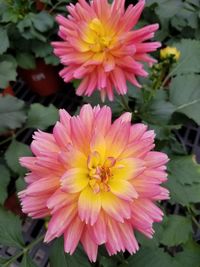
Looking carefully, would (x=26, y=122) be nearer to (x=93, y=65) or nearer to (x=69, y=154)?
(x=93, y=65)

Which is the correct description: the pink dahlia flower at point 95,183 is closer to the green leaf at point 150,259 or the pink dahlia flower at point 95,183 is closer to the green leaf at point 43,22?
the green leaf at point 150,259

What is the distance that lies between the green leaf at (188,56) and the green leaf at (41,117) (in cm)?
44

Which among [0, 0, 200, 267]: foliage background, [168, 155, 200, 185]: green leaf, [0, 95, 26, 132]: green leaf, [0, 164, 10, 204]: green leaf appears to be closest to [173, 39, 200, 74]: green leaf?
[0, 0, 200, 267]: foliage background

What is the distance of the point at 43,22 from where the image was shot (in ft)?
4.50

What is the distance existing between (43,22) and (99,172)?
878 millimetres

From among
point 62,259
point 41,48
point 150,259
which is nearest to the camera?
point 62,259

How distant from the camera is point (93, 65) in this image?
893 mm

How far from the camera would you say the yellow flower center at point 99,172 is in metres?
0.65

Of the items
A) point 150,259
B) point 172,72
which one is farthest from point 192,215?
point 172,72

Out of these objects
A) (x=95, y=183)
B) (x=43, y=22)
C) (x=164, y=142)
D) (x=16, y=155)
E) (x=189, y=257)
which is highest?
(x=43, y=22)

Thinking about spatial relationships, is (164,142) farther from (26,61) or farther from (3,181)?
(26,61)

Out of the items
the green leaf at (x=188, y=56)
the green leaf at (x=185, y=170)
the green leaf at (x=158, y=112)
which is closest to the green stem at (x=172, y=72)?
the green leaf at (x=188, y=56)

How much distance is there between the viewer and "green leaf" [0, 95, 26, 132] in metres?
1.16

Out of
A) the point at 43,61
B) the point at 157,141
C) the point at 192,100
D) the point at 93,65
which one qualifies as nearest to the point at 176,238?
the point at 157,141
